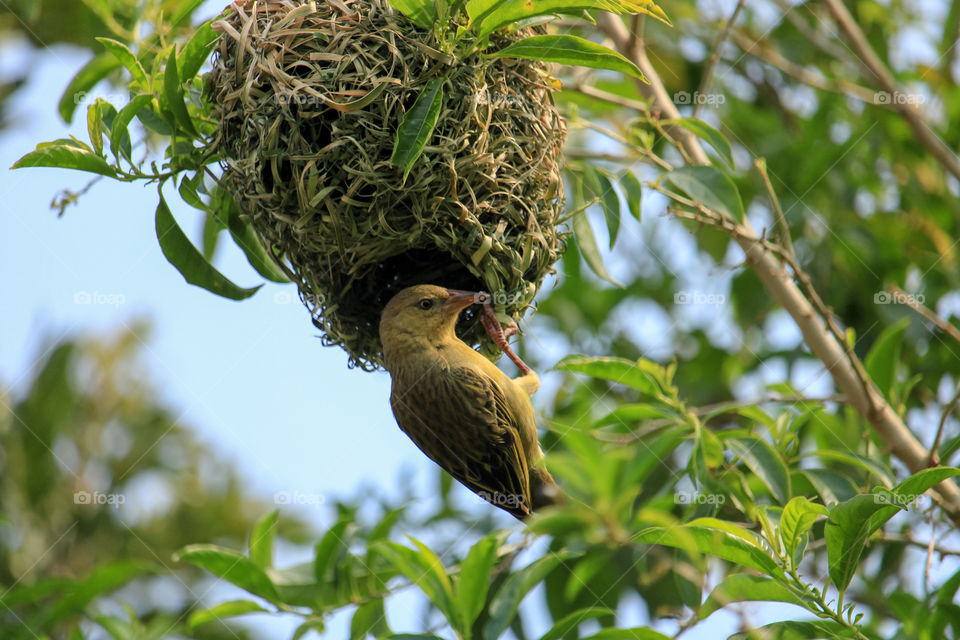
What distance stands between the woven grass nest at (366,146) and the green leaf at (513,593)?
872mm

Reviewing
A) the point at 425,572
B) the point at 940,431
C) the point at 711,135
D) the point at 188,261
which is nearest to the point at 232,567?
the point at 425,572

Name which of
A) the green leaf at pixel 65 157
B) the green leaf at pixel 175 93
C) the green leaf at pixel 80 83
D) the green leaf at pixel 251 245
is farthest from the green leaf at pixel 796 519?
the green leaf at pixel 80 83

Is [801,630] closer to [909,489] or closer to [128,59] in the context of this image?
[909,489]

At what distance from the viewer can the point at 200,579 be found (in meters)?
7.68

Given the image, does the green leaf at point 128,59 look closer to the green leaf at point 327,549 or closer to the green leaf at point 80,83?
the green leaf at point 80,83

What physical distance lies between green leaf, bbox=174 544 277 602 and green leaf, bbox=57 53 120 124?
1.55m

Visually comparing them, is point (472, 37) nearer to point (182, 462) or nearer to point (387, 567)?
point (387, 567)

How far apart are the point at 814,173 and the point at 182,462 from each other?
20.4 feet

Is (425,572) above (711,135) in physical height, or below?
below

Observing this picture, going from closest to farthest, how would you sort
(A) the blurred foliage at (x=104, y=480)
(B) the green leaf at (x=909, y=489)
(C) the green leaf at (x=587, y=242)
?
(B) the green leaf at (x=909, y=489) → (C) the green leaf at (x=587, y=242) → (A) the blurred foliage at (x=104, y=480)

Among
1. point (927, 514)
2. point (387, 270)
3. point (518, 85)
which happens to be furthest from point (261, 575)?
point (927, 514)

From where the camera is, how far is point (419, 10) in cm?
221

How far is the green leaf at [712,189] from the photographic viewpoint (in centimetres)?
268

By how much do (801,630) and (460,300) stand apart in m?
1.34
